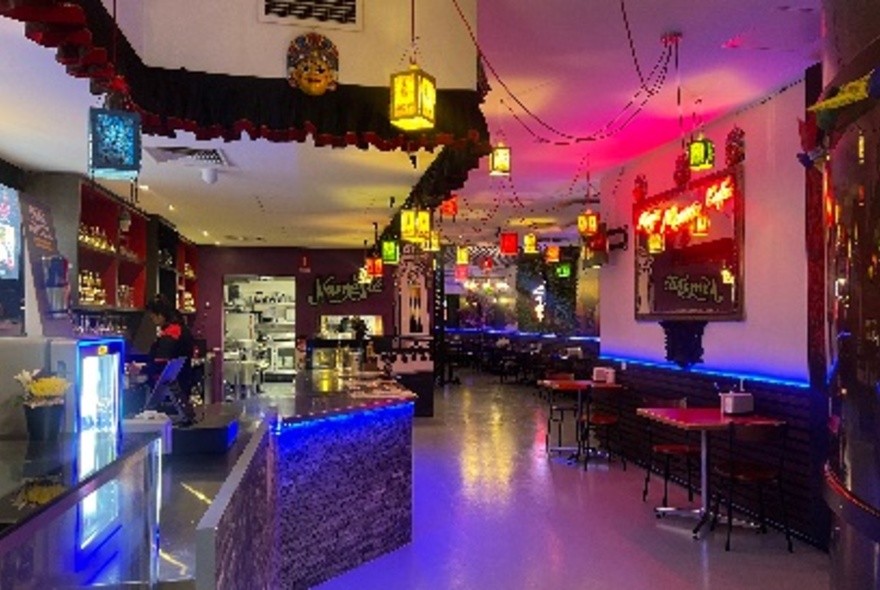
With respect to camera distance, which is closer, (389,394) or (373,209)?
(389,394)

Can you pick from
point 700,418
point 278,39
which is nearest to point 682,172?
point 700,418

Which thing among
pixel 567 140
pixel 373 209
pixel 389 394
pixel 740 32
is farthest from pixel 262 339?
pixel 740 32

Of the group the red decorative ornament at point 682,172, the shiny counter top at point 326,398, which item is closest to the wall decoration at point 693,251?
the red decorative ornament at point 682,172

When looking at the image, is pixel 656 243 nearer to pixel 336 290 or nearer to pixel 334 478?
pixel 334 478

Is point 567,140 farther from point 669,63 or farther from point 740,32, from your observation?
point 740,32

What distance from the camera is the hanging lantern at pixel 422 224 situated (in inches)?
370

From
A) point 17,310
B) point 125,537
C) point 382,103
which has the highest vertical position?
point 382,103

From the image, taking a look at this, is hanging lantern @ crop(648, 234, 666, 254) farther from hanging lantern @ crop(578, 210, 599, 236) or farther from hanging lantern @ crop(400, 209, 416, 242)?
hanging lantern @ crop(400, 209, 416, 242)

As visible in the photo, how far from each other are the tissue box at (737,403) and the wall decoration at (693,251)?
3.45 ft

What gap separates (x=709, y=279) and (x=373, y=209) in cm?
600

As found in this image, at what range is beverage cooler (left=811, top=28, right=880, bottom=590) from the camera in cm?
262

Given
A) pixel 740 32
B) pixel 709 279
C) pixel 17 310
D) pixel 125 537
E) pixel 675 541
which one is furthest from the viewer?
pixel 709 279

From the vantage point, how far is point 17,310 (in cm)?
675

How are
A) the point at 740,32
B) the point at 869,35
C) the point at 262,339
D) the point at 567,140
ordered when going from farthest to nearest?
the point at 262,339
the point at 567,140
the point at 740,32
the point at 869,35
